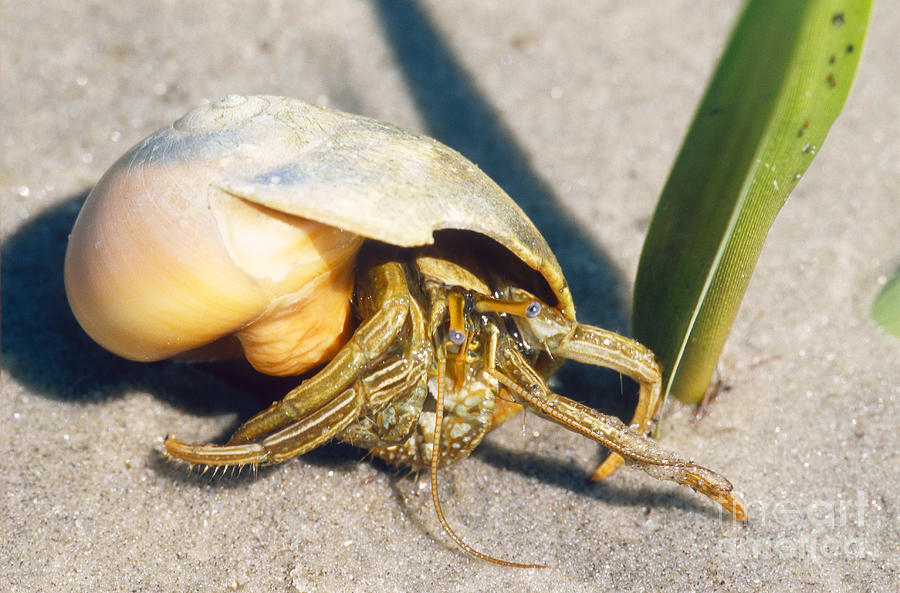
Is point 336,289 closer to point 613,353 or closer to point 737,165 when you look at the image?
point 613,353

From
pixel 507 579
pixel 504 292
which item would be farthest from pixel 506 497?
pixel 504 292

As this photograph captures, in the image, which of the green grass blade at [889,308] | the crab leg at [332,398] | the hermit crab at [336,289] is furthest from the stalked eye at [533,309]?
the green grass blade at [889,308]

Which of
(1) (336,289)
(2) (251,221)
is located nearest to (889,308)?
(1) (336,289)

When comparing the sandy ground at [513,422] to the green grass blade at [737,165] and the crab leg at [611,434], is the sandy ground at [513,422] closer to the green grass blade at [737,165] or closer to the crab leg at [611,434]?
the crab leg at [611,434]

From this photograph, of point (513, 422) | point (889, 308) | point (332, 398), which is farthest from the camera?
point (889, 308)

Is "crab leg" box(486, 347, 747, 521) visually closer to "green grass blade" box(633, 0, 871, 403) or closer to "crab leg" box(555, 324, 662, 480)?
"crab leg" box(555, 324, 662, 480)

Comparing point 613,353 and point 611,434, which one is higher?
point 613,353
